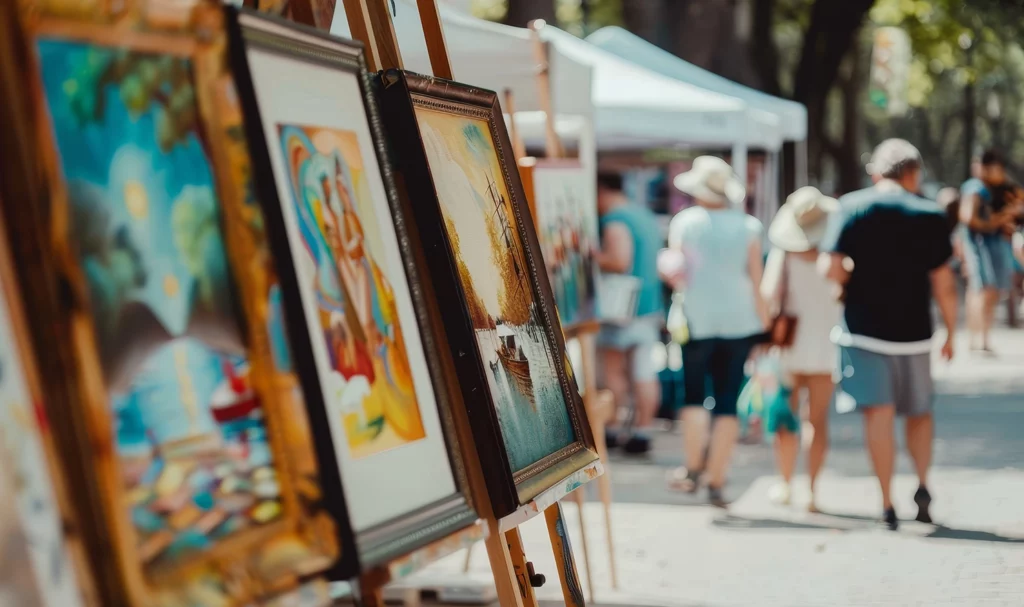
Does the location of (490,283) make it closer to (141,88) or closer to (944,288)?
(141,88)

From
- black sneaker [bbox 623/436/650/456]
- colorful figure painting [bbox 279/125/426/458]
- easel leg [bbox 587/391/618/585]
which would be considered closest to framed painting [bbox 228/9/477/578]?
colorful figure painting [bbox 279/125/426/458]

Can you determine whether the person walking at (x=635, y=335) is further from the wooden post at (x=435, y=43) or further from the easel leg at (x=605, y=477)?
the wooden post at (x=435, y=43)

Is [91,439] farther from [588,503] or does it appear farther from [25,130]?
[588,503]

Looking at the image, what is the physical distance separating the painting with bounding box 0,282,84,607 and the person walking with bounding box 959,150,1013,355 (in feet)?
46.8

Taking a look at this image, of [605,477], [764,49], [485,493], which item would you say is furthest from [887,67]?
[485,493]

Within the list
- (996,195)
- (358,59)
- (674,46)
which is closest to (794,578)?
(358,59)

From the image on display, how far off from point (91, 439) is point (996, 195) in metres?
14.7

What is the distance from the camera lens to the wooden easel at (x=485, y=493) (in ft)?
9.88

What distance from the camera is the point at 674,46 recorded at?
22203mm

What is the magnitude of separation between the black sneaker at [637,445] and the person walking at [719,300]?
2.01 meters

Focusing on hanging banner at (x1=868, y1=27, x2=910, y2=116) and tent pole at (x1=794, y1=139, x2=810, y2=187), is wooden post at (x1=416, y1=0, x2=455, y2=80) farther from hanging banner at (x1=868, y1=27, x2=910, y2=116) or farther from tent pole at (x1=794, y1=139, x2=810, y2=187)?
hanging banner at (x1=868, y1=27, x2=910, y2=116)

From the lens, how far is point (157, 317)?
6.91ft

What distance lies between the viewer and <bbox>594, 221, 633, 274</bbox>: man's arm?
961cm

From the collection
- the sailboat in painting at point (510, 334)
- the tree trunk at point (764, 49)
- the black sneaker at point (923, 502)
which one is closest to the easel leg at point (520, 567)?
the sailboat in painting at point (510, 334)
